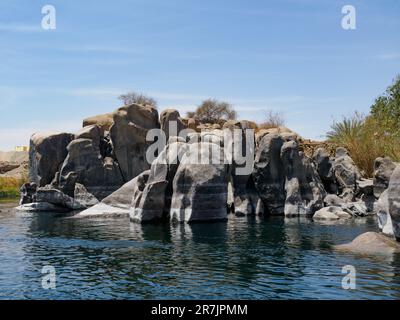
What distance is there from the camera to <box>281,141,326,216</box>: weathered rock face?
45.1 m

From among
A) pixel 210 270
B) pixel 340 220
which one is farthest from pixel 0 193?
pixel 210 270

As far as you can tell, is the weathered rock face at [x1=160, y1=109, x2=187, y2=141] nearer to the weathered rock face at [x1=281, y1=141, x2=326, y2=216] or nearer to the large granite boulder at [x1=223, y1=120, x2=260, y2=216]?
the large granite boulder at [x1=223, y1=120, x2=260, y2=216]

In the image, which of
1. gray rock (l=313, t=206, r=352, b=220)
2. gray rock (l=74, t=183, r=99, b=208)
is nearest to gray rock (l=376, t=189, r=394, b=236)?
gray rock (l=313, t=206, r=352, b=220)

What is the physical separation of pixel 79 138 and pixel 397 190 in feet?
136

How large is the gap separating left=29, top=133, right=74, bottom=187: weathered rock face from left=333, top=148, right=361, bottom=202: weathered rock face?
2988 centimetres

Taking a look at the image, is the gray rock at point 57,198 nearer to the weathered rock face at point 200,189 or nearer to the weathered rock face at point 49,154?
the weathered rock face at point 49,154

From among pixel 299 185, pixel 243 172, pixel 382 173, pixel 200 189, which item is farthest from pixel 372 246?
pixel 243 172

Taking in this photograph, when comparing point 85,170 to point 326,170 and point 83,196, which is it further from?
point 326,170

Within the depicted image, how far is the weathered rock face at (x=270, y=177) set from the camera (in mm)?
46281

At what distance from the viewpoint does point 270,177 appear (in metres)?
46.6

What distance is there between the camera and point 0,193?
87.3 metres

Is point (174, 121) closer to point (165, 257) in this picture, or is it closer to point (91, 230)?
point (91, 230)

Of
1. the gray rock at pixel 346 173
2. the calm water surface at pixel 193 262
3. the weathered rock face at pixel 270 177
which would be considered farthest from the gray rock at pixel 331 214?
the gray rock at pixel 346 173

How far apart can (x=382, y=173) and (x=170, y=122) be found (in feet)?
92.4
